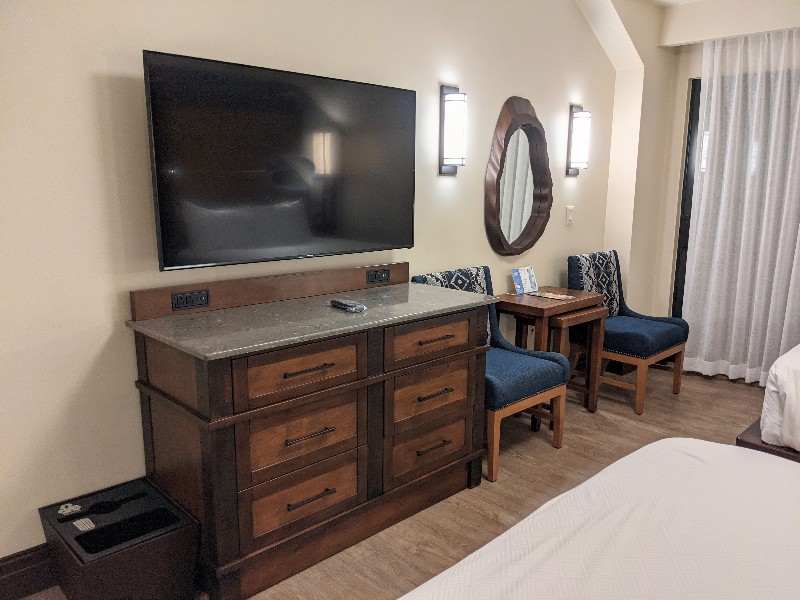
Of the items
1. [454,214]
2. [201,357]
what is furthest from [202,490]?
[454,214]

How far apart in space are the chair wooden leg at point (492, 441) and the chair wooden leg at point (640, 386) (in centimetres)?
131

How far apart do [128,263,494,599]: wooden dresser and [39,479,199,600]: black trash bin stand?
0.08m

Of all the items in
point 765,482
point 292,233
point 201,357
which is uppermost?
point 292,233

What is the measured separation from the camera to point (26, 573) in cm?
201

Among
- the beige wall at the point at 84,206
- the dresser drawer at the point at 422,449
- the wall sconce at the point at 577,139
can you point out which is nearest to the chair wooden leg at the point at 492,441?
the dresser drawer at the point at 422,449

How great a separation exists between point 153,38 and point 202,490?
1.52 meters

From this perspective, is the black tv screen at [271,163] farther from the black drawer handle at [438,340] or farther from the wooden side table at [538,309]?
the wooden side table at [538,309]

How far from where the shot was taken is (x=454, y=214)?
325 cm

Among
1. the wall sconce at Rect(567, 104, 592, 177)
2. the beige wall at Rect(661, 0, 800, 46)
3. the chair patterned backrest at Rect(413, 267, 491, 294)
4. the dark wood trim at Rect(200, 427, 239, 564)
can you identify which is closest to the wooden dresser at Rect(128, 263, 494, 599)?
the dark wood trim at Rect(200, 427, 239, 564)

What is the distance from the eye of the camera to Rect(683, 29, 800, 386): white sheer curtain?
389 cm

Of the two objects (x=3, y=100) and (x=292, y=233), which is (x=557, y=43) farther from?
(x=3, y=100)

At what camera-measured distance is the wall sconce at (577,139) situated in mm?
3869

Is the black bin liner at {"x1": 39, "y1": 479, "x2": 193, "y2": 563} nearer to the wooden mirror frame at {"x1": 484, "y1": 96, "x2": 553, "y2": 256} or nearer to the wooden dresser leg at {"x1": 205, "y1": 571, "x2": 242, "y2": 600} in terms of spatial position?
the wooden dresser leg at {"x1": 205, "y1": 571, "x2": 242, "y2": 600}

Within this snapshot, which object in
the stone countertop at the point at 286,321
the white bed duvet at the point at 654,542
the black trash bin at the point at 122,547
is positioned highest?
the stone countertop at the point at 286,321
